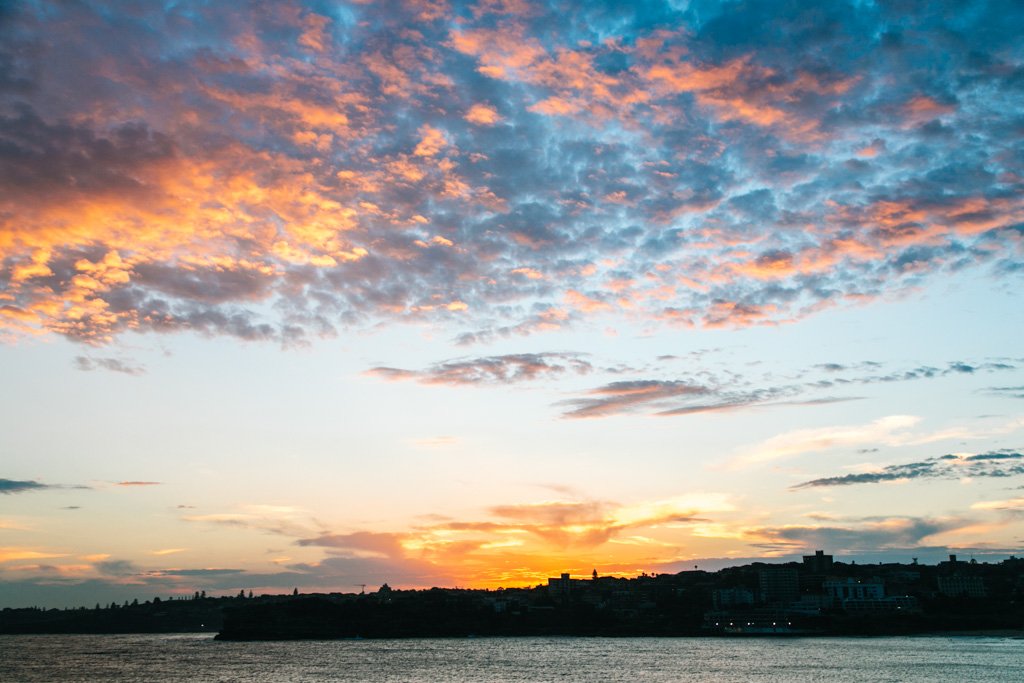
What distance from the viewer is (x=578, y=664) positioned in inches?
5285

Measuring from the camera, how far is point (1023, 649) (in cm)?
14788

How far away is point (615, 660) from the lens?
141500mm

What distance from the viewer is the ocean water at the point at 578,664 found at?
109 meters

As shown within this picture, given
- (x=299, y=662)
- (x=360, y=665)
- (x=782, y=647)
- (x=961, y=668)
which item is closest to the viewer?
(x=961, y=668)

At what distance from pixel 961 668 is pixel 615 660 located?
52122mm

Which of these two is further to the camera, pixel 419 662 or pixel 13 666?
pixel 13 666

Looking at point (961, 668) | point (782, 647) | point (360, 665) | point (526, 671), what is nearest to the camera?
point (961, 668)

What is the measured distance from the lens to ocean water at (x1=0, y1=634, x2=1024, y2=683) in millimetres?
109250

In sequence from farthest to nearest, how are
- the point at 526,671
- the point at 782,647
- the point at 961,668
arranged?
the point at 782,647, the point at 526,671, the point at 961,668

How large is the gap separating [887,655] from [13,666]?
6015 inches

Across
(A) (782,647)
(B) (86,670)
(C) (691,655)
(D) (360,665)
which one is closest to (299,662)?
(D) (360,665)

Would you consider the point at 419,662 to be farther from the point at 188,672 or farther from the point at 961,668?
the point at 961,668

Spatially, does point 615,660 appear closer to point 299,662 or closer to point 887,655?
point 887,655

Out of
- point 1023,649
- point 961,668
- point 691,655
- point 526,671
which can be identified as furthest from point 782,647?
point 526,671
